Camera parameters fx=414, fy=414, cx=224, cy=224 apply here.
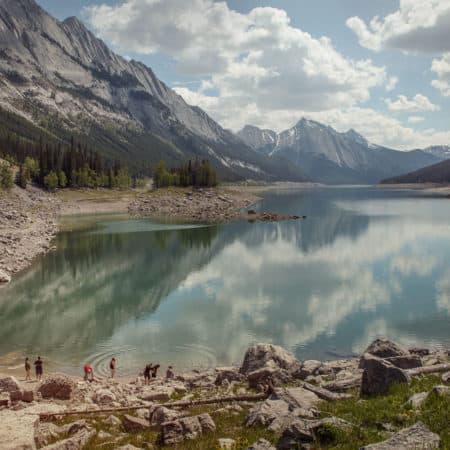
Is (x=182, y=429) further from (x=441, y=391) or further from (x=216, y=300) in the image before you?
(x=216, y=300)

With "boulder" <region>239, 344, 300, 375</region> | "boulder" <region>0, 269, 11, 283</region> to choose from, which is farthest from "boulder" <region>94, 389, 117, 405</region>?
"boulder" <region>0, 269, 11, 283</region>

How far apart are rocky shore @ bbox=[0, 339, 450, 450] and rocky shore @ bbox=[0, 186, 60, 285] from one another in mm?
36603

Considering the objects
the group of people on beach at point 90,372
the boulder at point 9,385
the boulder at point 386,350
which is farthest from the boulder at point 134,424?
the boulder at point 386,350

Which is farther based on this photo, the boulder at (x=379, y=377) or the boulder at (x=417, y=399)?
the boulder at (x=379, y=377)

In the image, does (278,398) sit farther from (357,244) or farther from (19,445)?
(357,244)

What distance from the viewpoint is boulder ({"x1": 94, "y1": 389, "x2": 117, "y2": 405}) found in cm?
2257

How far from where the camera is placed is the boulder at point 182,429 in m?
15.0

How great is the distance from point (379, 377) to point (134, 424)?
35.2 ft

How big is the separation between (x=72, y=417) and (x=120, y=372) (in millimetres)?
10185

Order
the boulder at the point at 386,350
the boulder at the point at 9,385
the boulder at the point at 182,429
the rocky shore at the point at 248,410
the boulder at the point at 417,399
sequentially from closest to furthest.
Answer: the rocky shore at the point at 248,410
the boulder at the point at 417,399
the boulder at the point at 182,429
the boulder at the point at 9,385
the boulder at the point at 386,350

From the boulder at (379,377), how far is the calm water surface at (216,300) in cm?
1388

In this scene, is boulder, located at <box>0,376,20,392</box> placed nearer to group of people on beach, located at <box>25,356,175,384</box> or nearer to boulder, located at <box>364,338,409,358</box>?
group of people on beach, located at <box>25,356,175,384</box>

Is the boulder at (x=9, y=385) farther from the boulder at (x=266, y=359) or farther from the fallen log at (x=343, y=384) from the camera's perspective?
the fallen log at (x=343, y=384)

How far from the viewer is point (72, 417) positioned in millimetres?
19688
